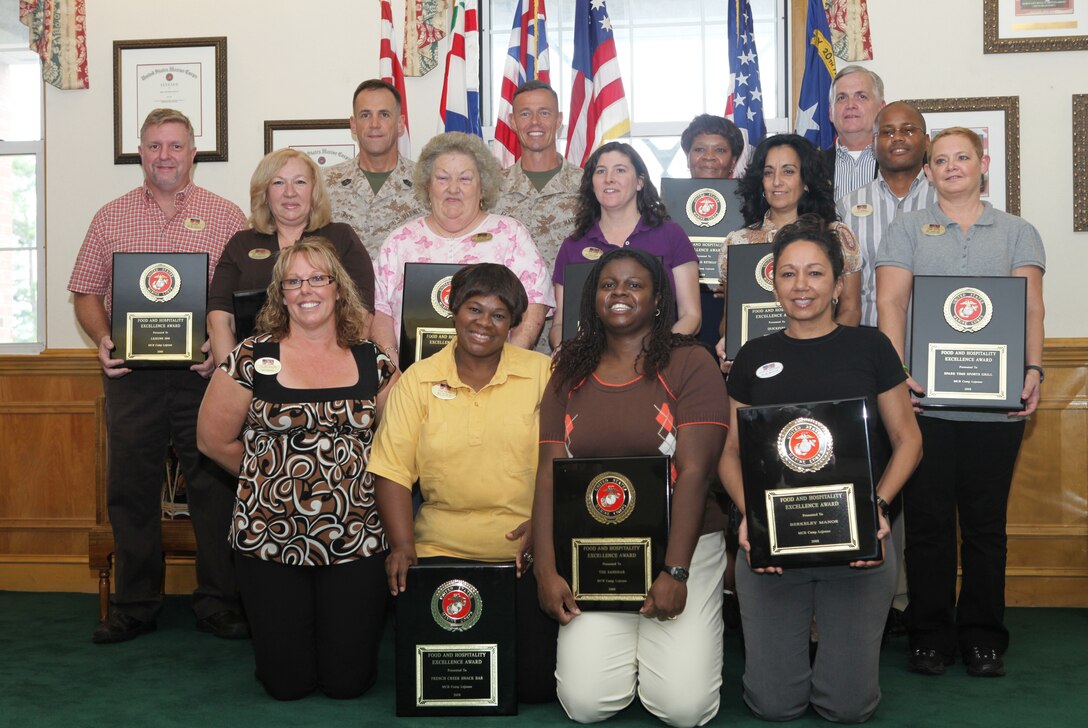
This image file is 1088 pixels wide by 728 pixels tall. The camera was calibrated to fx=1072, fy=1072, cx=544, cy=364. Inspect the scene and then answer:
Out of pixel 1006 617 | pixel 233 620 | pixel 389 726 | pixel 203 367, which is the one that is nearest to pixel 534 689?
pixel 389 726

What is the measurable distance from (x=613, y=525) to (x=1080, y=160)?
11.1 feet

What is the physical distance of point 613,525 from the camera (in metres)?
3.14

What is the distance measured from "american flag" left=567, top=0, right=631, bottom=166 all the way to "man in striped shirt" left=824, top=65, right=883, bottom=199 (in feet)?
3.71

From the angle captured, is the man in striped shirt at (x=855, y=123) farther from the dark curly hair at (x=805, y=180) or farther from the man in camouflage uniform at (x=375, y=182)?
the man in camouflage uniform at (x=375, y=182)

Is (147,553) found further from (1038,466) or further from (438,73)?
(1038,466)

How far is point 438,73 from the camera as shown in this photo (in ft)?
18.4

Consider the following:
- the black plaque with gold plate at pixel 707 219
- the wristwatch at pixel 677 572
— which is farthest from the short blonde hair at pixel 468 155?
the wristwatch at pixel 677 572

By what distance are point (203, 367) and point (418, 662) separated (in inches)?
65.3

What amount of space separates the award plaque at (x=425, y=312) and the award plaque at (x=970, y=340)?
1669 millimetres

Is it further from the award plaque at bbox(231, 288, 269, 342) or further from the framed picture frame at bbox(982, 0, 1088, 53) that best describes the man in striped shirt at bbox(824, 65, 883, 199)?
the award plaque at bbox(231, 288, 269, 342)

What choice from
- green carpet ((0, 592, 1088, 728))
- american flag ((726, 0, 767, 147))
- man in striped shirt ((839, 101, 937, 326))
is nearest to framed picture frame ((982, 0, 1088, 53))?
american flag ((726, 0, 767, 147))

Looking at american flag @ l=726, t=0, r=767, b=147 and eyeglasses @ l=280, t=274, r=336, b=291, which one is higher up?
american flag @ l=726, t=0, r=767, b=147

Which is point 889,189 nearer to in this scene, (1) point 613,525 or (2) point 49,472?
(1) point 613,525

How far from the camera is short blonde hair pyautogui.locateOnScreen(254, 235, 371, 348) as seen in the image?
3607 millimetres
